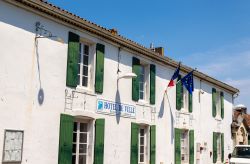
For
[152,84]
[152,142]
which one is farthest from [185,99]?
[152,142]

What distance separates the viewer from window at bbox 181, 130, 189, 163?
2010cm

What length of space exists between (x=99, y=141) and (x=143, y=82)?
14.2 ft

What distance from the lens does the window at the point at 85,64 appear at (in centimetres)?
1334

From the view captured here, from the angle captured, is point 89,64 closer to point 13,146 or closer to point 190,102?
point 13,146

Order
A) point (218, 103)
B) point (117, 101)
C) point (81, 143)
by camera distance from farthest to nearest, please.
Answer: point (218, 103), point (117, 101), point (81, 143)

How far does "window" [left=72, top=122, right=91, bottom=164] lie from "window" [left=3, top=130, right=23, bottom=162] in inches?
100

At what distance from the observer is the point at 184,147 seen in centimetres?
2023

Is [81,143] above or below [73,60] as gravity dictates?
below

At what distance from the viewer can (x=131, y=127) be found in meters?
15.5

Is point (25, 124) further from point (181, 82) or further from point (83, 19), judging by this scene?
point (181, 82)

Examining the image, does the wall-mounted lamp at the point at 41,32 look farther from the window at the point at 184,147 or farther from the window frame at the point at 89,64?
the window at the point at 184,147

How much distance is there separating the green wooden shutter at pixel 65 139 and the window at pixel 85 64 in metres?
1.56

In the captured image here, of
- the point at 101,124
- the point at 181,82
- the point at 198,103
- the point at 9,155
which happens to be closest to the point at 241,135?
the point at 198,103

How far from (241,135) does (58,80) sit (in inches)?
765
